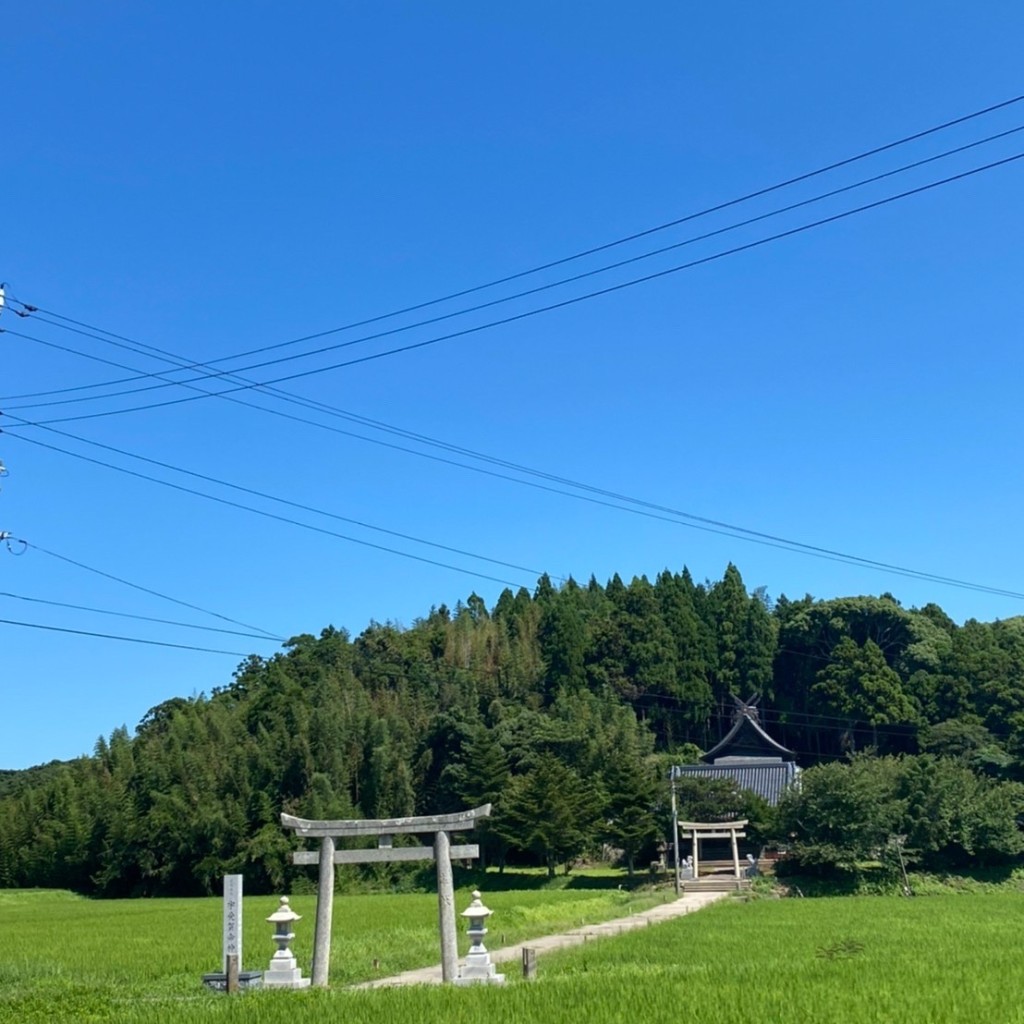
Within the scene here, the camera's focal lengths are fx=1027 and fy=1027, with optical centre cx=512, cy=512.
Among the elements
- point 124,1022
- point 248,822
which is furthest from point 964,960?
point 248,822

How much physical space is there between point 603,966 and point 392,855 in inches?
144

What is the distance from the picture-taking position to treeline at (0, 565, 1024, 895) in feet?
136

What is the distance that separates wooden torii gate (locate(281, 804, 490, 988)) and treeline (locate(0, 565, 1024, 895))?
902 inches

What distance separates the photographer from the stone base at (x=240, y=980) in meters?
13.1

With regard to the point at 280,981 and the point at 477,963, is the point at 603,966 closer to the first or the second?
the point at 477,963

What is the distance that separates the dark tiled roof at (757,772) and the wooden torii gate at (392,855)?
1292 inches

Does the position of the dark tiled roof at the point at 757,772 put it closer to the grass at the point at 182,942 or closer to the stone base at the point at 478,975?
the grass at the point at 182,942

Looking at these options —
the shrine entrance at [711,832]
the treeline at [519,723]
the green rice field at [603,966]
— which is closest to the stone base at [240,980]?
the green rice field at [603,966]

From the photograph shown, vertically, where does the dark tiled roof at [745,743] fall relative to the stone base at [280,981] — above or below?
above

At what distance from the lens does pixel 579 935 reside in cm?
2122

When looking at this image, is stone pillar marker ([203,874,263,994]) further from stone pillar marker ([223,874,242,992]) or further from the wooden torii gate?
the wooden torii gate

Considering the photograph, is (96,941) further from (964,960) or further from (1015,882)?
(1015,882)

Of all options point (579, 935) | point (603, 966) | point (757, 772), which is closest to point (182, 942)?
point (579, 935)

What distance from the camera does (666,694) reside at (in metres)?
58.8
